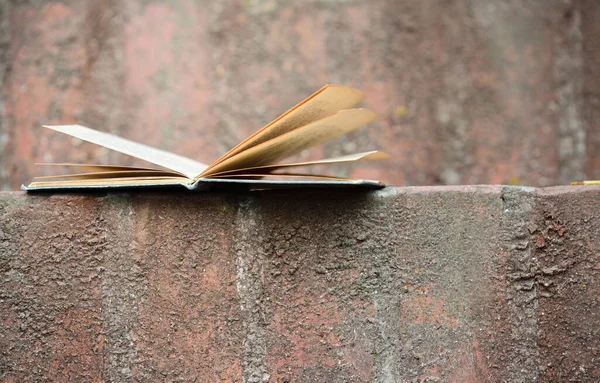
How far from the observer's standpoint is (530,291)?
31.6 inches

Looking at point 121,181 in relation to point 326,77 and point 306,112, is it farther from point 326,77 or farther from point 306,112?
point 326,77

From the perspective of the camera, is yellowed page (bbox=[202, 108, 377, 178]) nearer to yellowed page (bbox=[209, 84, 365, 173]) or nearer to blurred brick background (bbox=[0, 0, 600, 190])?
yellowed page (bbox=[209, 84, 365, 173])

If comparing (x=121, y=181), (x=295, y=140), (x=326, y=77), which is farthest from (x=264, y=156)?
(x=326, y=77)

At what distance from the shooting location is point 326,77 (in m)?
2.20

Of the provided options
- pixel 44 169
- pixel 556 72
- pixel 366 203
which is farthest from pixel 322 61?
pixel 366 203

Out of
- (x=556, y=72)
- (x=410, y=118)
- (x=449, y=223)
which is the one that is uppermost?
(x=556, y=72)

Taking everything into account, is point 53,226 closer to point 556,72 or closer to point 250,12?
point 250,12

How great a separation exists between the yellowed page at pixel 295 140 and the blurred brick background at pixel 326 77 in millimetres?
1349

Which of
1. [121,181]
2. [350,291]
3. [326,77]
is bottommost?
[350,291]

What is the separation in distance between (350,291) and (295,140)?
236 mm

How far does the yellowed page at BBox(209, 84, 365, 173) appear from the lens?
0.74 meters

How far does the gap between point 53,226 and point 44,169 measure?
1.54 metres

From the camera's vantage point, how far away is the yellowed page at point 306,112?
2.43 feet

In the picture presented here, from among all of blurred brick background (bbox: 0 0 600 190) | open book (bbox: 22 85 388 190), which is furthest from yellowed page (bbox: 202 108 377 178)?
blurred brick background (bbox: 0 0 600 190)
